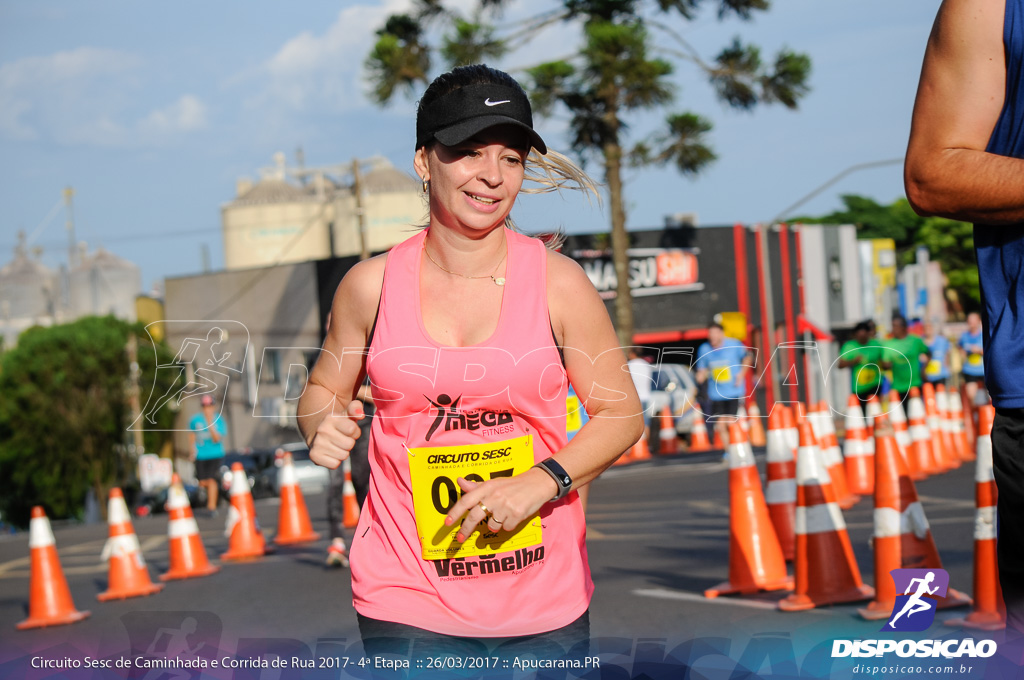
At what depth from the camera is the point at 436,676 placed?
8.60 feet

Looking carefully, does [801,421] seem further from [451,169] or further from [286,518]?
[286,518]

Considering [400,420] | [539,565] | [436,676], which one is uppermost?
[400,420]

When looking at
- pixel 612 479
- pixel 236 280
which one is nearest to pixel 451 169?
pixel 612 479

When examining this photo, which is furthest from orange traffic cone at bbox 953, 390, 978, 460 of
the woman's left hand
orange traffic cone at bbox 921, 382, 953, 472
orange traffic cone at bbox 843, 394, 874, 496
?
the woman's left hand

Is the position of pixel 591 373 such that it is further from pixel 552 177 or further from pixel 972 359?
pixel 972 359

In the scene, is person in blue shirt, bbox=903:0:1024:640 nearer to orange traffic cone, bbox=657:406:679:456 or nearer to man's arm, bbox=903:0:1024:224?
man's arm, bbox=903:0:1024:224

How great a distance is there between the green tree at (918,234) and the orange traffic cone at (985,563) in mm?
58155

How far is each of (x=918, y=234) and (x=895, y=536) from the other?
7057cm

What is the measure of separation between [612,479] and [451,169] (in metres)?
12.8

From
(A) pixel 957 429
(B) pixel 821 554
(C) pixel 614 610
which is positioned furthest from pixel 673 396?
(B) pixel 821 554

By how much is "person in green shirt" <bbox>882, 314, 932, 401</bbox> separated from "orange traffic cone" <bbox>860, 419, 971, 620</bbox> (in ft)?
20.4

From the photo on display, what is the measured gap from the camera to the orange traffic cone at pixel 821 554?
6.04 m

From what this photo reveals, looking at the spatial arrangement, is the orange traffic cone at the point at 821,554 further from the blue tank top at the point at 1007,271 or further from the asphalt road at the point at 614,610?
the blue tank top at the point at 1007,271

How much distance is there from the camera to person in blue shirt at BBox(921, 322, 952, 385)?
611 inches
